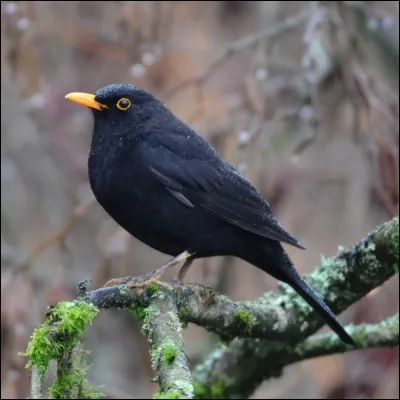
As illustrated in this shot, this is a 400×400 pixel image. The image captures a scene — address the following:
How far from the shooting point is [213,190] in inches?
161

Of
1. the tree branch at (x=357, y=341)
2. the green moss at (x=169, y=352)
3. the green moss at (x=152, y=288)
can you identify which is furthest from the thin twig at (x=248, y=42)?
the green moss at (x=169, y=352)

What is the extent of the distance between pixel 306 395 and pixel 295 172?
7.86ft

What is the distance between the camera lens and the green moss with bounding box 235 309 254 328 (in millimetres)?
3713

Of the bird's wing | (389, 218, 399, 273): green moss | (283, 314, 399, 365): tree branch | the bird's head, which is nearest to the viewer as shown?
(389, 218, 399, 273): green moss

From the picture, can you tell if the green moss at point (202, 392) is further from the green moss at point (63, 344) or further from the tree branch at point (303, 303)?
the green moss at point (63, 344)

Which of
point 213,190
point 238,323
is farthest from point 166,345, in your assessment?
point 213,190

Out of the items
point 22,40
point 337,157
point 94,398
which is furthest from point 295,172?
point 94,398

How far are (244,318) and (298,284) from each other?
39 cm

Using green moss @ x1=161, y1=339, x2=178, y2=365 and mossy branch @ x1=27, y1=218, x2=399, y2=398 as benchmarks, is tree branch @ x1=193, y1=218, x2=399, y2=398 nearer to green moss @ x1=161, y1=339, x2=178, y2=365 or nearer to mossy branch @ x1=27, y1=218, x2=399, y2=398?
mossy branch @ x1=27, y1=218, x2=399, y2=398

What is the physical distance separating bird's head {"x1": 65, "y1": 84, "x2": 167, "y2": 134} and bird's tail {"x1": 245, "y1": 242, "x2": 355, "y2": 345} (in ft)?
2.85

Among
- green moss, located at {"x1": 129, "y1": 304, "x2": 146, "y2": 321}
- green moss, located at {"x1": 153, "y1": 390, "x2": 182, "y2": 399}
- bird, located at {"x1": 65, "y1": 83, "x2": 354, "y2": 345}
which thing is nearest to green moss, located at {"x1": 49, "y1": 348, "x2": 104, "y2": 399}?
green moss, located at {"x1": 153, "y1": 390, "x2": 182, "y2": 399}

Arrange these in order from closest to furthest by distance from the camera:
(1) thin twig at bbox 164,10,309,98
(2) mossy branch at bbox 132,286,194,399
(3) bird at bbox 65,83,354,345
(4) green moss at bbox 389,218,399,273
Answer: (2) mossy branch at bbox 132,286,194,399
(4) green moss at bbox 389,218,399,273
(3) bird at bbox 65,83,354,345
(1) thin twig at bbox 164,10,309,98

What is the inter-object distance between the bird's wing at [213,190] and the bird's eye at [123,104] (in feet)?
0.92

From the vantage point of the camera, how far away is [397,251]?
12.2 ft
